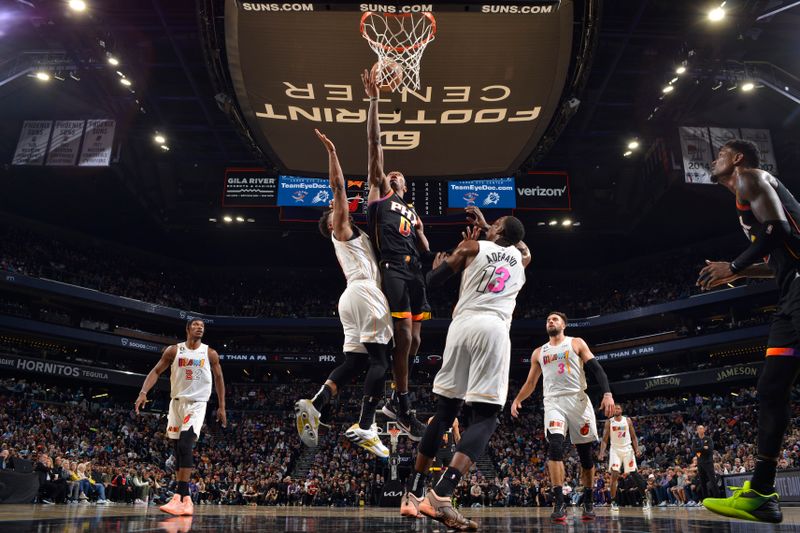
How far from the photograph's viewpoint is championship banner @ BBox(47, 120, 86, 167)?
79.2 ft

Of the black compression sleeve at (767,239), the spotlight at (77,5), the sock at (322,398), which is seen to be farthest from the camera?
the spotlight at (77,5)

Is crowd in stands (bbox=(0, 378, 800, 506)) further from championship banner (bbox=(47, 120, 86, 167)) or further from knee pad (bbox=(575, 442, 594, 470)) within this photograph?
championship banner (bbox=(47, 120, 86, 167))

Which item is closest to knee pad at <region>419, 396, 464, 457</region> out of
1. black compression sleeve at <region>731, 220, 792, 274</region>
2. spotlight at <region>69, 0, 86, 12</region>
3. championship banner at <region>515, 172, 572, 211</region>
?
black compression sleeve at <region>731, 220, 792, 274</region>

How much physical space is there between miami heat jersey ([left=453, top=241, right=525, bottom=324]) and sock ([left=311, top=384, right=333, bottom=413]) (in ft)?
5.31

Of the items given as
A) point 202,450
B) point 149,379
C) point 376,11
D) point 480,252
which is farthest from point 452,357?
point 202,450

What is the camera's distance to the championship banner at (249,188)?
27016 millimetres

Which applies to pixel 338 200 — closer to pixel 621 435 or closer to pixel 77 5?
pixel 621 435

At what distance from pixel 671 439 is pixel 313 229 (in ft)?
68.5

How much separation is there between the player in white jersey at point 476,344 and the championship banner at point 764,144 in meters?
22.2

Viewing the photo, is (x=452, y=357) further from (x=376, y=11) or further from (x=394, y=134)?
(x=394, y=134)

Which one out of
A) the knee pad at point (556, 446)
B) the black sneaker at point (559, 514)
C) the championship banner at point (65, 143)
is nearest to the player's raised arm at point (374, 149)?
the knee pad at point (556, 446)

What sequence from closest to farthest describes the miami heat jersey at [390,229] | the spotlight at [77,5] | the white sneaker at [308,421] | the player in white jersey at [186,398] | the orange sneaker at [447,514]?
the orange sneaker at [447,514] → the white sneaker at [308,421] → the miami heat jersey at [390,229] → the player in white jersey at [186,398] → the spotlight at [77,5]

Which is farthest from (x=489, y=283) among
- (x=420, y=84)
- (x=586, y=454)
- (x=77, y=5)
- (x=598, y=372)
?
(x=77, y=5)

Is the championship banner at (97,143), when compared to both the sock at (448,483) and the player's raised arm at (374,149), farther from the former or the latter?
the sock at (448,483)
